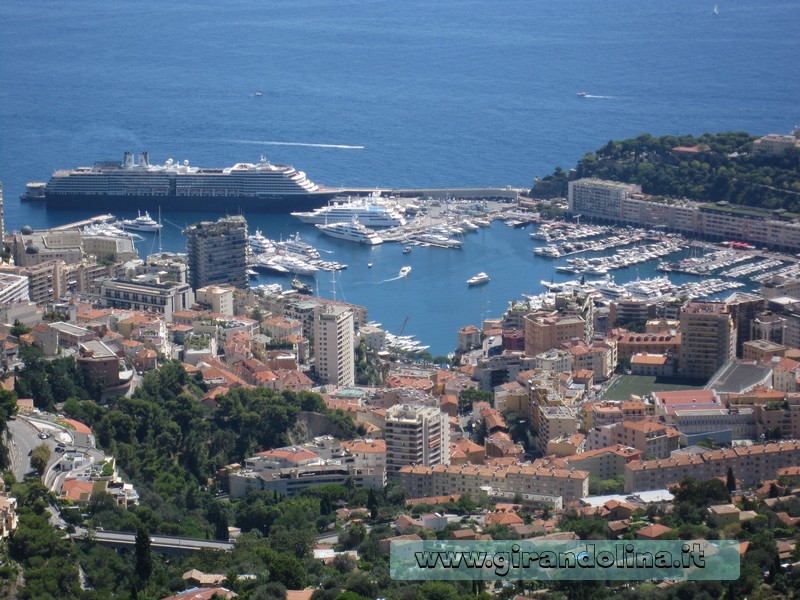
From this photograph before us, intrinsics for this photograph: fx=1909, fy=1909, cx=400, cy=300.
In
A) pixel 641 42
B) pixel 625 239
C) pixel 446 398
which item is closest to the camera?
pixel 446 398

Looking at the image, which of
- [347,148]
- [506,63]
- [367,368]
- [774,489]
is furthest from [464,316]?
[506,63]

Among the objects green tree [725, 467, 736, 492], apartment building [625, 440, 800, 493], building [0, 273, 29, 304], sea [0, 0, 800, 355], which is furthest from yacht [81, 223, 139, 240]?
green tree [725, 467, 736, 492]

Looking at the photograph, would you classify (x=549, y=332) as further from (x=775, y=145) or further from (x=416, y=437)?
(x=775, y=145)

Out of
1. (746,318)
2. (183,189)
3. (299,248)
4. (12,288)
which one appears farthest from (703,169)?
(12,288)

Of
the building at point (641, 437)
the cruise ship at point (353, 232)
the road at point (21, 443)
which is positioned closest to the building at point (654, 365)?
the building at point (641, 437)

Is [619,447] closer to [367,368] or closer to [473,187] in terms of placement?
Result: [367,368]
